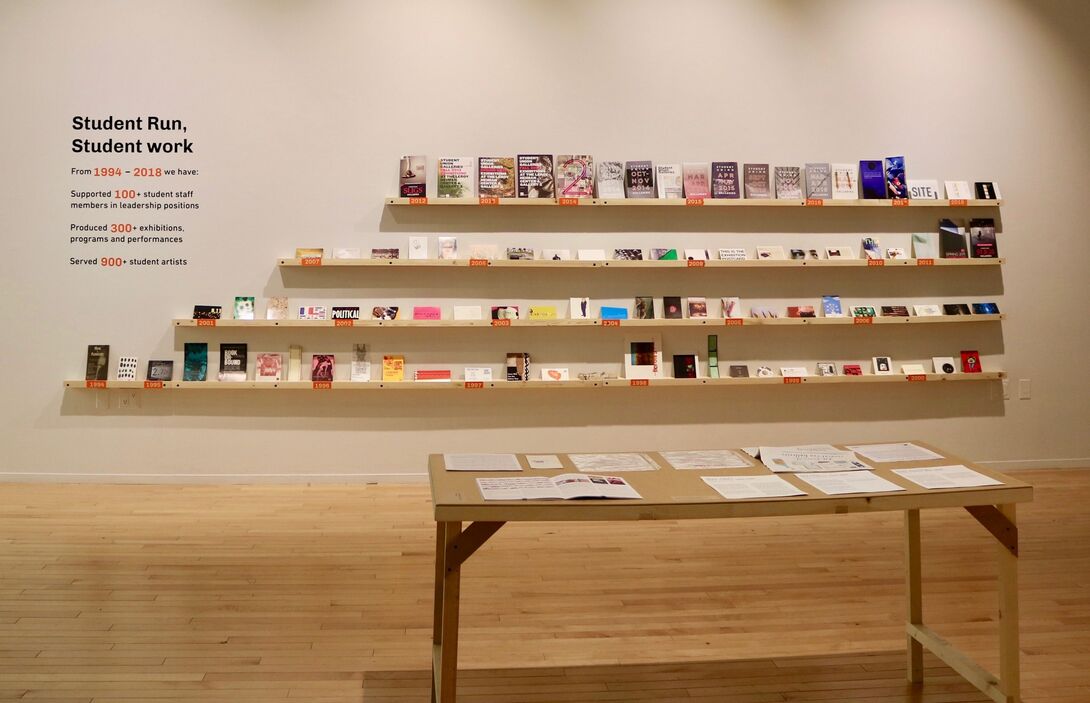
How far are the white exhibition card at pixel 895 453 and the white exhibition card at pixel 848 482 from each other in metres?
0.23

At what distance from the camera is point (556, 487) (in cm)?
207

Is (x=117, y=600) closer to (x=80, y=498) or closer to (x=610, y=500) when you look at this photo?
(x=80, y=498)

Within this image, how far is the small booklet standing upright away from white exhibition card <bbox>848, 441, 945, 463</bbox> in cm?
85

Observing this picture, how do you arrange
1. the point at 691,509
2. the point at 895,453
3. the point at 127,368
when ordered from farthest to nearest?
the point at 127,368 < the point at 895,453 < the point at 691,509

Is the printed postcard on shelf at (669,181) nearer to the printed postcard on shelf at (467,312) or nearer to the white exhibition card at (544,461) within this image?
the printed postcard on shelf at (467,312)

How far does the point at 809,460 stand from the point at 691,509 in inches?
23.5

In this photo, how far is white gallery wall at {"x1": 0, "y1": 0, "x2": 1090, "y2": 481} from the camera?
4941 millimetres

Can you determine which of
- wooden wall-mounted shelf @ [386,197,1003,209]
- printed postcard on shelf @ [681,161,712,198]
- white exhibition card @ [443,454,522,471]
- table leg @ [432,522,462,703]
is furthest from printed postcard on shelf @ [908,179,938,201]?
table leg @ [432,522,462,703]

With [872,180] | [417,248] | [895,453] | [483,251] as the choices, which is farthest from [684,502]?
[872,180]

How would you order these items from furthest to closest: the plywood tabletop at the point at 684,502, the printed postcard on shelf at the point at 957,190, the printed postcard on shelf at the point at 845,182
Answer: the printed postcard on shelf at the point at 957,190 < the printed postcard on shelf at the point at 845,182 < the plywood tabletop at the point at 684,502

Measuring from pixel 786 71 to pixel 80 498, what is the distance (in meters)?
5.12

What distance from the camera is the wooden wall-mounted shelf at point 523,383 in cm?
484

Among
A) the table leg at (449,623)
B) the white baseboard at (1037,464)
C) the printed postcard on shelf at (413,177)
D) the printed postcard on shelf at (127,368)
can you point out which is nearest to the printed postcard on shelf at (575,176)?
the printed postcard on shelf at (413,177)

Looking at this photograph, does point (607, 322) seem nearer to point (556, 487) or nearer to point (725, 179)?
point (725, 179)
